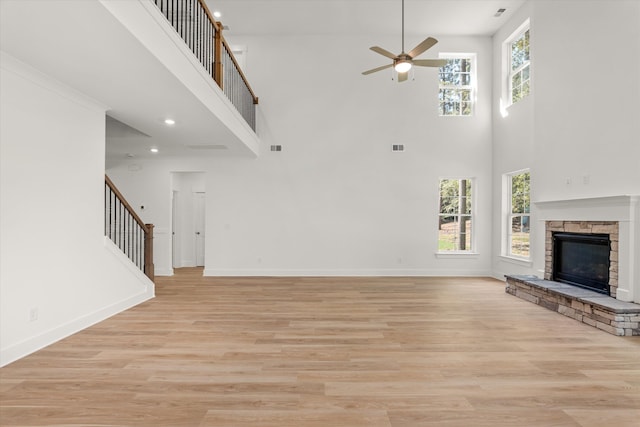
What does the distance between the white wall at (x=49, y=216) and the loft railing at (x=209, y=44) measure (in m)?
1.46

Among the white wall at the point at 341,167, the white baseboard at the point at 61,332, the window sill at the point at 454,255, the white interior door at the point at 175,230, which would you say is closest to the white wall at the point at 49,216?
the white baseboard at the point at 61,332

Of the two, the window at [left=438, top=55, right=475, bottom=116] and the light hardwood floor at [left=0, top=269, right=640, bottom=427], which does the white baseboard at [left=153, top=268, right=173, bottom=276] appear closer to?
the light hardwood floor at [left=0, top=269, right=640, bottom=427]

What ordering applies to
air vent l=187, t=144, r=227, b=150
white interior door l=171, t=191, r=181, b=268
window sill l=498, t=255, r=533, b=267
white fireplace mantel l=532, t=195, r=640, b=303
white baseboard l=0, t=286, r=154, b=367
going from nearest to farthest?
white baseboard l=0, t=286, r=154, b=367
white fireplace mantel l=532, t=195, r=640, b=303
window sill l=498, t=255, r=533, b=267
air vent l=187, t=144, r=227, b=150
white interior door l=171, t=191, r=181, b=268

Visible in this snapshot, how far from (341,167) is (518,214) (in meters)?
3.73

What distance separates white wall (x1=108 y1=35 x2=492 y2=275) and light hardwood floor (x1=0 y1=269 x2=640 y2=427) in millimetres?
2917

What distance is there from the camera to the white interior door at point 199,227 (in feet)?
31.1

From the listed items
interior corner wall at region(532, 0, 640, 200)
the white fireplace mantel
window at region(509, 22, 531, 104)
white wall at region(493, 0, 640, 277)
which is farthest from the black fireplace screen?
window at region(509, 22, 531, 104)

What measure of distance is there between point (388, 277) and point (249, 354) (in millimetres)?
4863

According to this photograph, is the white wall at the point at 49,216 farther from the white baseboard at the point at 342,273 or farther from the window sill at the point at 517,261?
the window sill at the point at 517,261

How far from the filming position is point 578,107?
16.7 feet

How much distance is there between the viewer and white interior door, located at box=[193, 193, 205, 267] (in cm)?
948

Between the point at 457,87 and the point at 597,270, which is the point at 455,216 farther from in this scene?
the point at 597,270

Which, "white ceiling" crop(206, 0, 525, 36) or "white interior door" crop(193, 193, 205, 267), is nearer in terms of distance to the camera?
"white ceiling" crop(206, 0, 525, 36)

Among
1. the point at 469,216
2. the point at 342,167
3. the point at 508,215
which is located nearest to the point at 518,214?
the point at 508,215
